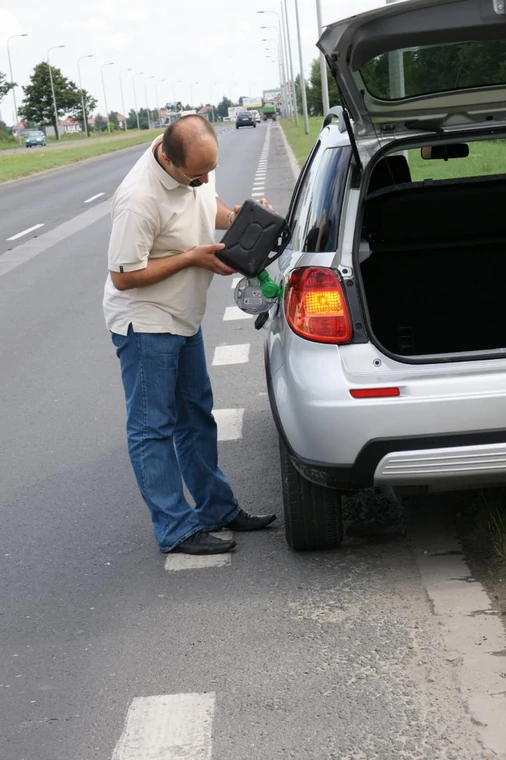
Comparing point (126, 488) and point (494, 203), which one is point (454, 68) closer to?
point (494, 203)

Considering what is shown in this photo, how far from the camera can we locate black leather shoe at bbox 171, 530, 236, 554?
183 inches

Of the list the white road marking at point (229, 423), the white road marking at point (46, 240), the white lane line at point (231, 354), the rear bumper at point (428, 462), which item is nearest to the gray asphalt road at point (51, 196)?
the white road marking at point (46, 240)

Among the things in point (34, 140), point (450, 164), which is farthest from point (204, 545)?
point (34, 140)

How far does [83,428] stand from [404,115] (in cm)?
300

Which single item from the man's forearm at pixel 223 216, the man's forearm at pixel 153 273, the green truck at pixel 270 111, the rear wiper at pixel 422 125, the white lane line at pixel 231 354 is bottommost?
the green truck at pixel 270 111

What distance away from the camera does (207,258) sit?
4328 millimetres

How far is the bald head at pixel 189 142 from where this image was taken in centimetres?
417

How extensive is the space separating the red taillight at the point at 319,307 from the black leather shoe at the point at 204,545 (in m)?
0.98

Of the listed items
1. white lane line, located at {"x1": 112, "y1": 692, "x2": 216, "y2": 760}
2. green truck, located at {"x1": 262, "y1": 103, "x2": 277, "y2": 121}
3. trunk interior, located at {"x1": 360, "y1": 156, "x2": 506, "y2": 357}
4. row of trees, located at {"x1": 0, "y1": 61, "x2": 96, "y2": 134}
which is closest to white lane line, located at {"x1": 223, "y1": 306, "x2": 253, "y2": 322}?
trunk interior, located at {"x1": 360, "y1": 156, "x2": 506, "y2": 357}

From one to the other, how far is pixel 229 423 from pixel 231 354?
200cm

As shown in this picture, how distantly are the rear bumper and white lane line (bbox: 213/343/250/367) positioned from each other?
4153 mm

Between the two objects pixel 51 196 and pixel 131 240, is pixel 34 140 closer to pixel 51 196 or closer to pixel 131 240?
pixel 51 196

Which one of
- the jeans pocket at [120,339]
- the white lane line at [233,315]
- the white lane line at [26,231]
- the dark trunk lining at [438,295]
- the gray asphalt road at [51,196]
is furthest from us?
the gray asphalt road at [51,196]

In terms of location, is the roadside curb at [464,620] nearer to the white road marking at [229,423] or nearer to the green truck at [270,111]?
the white road marking at [229,423]
